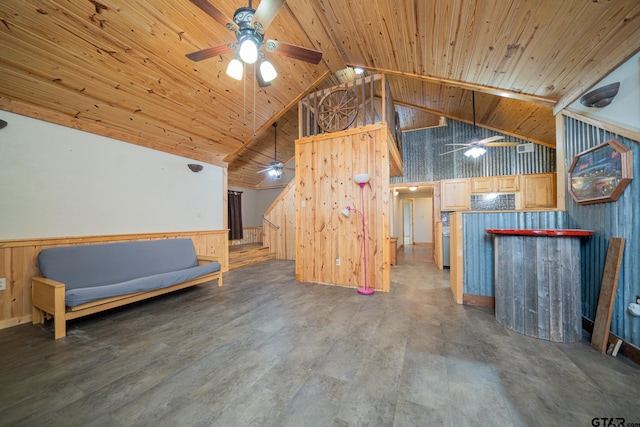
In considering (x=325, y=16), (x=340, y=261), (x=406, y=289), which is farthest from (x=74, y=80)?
(x=406, y=289)

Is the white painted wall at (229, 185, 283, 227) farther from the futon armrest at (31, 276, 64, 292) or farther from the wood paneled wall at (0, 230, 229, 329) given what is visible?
the futon armrest at (31, 276, 64, 292)

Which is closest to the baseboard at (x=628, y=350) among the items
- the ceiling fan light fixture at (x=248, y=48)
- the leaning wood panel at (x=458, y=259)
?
the leaning wood panel at (x=458, y=259)

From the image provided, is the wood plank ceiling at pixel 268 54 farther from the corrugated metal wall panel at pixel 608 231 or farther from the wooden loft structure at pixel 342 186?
the wooden loft structure at pixel 342 186

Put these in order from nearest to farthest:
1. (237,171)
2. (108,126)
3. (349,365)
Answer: (349,365), (108,126), (237,171)

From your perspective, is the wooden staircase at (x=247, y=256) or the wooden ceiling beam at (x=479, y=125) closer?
the wooden ceiling beam at (x=479, y=125)

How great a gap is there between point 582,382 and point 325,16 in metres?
4.38

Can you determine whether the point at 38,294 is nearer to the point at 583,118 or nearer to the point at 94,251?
the point at 94,251

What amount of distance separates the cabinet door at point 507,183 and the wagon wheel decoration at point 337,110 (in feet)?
14.0

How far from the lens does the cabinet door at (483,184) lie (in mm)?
5625

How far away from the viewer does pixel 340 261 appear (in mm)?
3771

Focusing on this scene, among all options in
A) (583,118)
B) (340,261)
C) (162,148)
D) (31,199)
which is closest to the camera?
(583,118)

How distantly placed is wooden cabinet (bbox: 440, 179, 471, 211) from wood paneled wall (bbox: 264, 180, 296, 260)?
13.2 ft

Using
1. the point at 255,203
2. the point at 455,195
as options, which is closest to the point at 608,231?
the point at 455,195

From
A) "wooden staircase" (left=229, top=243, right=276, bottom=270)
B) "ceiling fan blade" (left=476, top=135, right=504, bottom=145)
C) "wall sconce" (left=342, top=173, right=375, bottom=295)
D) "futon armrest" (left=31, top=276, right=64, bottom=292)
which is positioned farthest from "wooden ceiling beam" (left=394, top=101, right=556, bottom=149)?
"futon armrest" (left=31, top=276, right=64, bottom=292)
